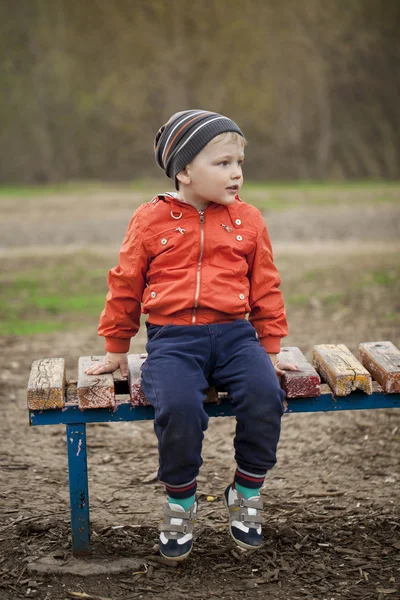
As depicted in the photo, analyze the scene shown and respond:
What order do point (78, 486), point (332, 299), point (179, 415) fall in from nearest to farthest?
1. point (179, 415)
2. point (78, 486)
3. point (332, 299)

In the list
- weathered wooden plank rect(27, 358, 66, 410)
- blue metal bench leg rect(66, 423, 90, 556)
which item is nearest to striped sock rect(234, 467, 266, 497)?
blue metal bench leg rect(66, 423, 90, 556)

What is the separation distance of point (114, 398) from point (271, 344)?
23.4 inches

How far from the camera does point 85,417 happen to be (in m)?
2.56

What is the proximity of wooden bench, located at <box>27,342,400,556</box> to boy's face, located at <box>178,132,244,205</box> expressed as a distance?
657mm

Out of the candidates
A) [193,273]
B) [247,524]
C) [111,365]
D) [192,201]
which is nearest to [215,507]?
[247,524]

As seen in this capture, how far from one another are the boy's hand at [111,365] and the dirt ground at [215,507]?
0.62 meters

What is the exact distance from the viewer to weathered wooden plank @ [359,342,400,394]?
264cm

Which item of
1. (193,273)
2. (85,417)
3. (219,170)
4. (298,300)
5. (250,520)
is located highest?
(219,170)

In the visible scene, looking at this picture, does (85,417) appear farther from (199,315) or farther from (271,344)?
(271,344)

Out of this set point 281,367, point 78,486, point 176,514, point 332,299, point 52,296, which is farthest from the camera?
point 52,296

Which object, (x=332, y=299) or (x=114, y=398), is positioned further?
(x=332, y=299)

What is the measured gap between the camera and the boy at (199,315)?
243 cm

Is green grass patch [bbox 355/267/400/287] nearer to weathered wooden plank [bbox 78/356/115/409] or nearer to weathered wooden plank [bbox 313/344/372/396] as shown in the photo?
weathered wooden plank [bbox 313/344/372/396]

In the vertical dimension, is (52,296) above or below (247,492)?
below
